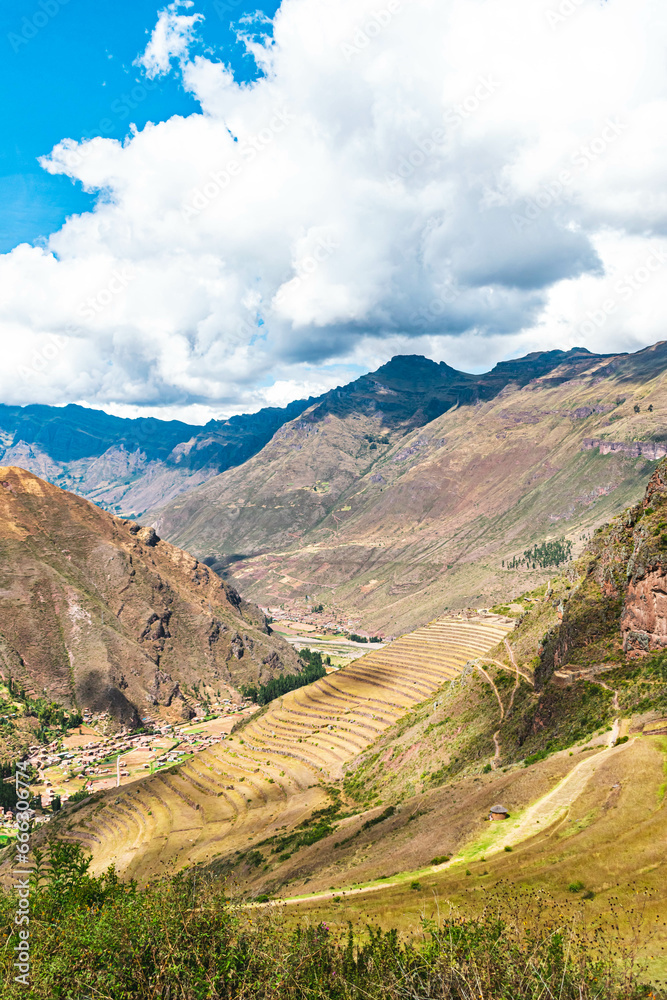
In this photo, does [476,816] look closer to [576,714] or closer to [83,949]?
[576,714]

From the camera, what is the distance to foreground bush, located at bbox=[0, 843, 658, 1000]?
21266 mm

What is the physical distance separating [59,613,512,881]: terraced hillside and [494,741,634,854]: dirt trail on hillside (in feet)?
131

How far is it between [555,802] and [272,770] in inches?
2494

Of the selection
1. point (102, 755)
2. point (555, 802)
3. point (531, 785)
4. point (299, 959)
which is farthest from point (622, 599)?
point (102, 755)

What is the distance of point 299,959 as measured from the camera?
81.2ft

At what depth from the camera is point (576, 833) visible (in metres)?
35.4

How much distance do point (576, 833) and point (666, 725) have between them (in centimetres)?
1447

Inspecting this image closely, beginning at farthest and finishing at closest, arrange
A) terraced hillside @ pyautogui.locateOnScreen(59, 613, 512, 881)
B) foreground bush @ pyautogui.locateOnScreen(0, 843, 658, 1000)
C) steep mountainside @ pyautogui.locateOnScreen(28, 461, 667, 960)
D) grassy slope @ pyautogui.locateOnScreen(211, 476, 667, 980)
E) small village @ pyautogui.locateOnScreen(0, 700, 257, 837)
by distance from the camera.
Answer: small village @ pyautogui.locateOnScreen(0, 700, 257, 837), terraced hillside @ pyautogui.locateOnScreen(59, 613, 512, 881), steep mountainside @ pyautogui.locateOnScreen(28, 461, 667, 960), grassy slope @ pyautogui.locateOnScreen(211, 476, 667, 980), foreground bush @ pyautogui.locateOnScreen(0, 843, 658, 1000)

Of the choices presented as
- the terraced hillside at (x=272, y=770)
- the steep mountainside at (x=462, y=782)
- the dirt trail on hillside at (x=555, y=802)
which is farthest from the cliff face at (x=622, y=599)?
the terraced hillside at (x=272, y=770)

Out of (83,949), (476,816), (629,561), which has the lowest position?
(476,816)

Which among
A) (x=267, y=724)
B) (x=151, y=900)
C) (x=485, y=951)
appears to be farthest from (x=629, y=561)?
(x=267, y=724)

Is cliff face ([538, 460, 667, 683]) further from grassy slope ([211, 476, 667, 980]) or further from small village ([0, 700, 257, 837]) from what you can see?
small village ([0, 700, 257, 837])

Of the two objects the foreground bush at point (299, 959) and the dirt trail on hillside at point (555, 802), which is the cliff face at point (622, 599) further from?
the foreground bush at point (299, 959)

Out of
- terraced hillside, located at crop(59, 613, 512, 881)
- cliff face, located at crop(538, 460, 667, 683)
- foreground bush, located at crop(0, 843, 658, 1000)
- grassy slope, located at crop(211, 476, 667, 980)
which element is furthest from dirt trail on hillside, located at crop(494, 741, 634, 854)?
terraced hillside, located at crop(59, 613, 512, 881)
